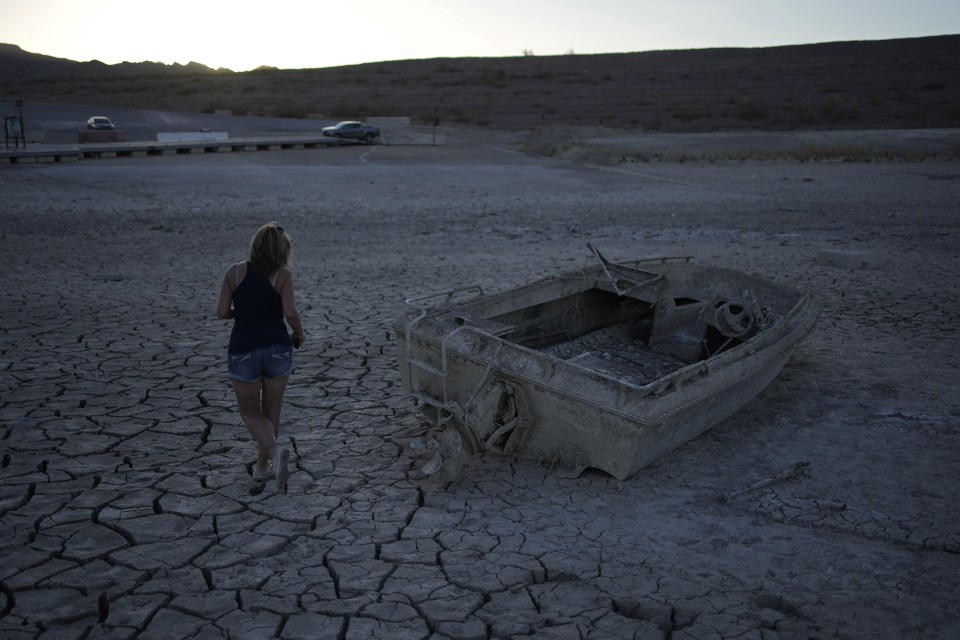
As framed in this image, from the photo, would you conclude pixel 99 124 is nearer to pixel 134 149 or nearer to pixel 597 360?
pixel 134 149

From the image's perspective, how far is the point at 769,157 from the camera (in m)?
Answer: 27.4

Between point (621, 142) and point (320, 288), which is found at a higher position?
point (621, 142)

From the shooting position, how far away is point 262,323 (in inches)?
166

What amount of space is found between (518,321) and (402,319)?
1.47m

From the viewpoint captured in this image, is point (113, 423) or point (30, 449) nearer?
point (30, 449)

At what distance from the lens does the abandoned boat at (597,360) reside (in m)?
4.47

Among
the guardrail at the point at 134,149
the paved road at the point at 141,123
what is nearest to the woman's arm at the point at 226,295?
the guardrail at the point at 134,149

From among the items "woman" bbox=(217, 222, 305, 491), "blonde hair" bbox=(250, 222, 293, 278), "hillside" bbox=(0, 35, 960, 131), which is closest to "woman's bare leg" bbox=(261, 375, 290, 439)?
"woman" bbox=(217, 222, 305, 491)

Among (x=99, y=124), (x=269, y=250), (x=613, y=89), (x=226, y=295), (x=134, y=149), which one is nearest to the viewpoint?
(x=269, y=250)

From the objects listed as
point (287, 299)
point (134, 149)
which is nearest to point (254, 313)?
point (287, 299)

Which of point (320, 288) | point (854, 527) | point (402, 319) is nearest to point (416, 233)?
point (320, 288)

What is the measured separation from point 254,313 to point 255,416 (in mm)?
631

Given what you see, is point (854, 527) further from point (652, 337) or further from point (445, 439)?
point (652, 337)

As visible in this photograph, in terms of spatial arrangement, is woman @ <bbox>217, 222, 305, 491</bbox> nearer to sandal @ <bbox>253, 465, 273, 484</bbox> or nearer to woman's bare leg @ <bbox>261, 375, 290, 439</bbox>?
woman's bare leg @ <bbox>261, 375, 290, 439</bbox>
